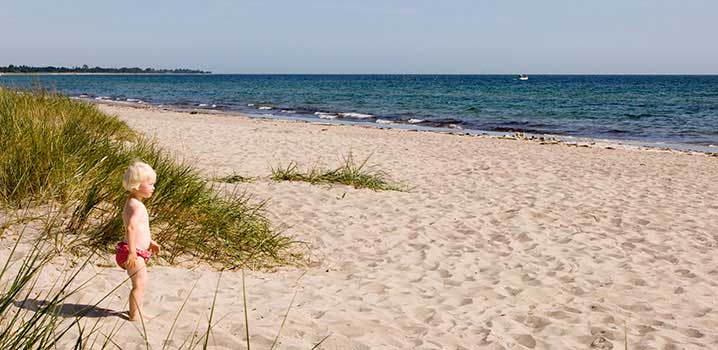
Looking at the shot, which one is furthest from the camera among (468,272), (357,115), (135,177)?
(357,115)

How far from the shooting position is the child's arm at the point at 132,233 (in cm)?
373

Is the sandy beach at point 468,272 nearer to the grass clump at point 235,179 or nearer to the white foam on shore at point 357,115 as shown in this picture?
the grass clump at point 235,179

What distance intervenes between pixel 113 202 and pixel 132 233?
6.57ft

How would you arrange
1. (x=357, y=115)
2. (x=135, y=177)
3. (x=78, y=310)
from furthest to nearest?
(x=357, y=115) < (x=78, y=310) < (x=135, y=177)

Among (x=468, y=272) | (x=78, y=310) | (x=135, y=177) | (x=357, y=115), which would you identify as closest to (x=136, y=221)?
(x=135, y=177)

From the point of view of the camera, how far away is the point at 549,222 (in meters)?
8.11

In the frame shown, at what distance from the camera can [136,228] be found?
12.3 ft

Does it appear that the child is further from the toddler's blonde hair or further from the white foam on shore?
the white foam on shore

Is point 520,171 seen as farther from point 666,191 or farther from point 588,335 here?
point 588,335

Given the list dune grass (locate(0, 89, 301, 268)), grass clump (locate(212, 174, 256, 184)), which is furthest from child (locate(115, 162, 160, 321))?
grass clump (locate(212, 174, 256, 184))

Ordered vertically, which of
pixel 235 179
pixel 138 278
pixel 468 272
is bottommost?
pixel 468 272

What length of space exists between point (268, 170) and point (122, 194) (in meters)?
5.59

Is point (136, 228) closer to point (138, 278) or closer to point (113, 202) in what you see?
point (138, 278)

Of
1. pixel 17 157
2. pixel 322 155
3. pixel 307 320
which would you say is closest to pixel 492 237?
pixel 307 320
